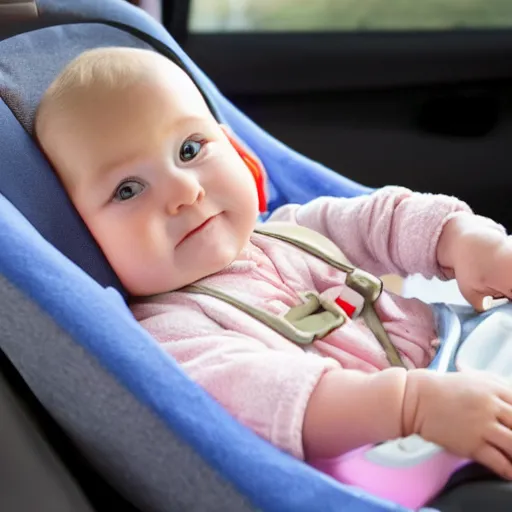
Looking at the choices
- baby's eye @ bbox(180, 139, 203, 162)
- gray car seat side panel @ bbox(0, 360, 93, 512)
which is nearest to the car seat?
gray car seat side panel @ bbox(0, 360, 93, 512)

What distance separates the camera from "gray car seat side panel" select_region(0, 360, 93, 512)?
2.26ft

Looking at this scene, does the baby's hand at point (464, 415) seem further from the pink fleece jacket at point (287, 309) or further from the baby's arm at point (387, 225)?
the baby's arm at point (387, 225)

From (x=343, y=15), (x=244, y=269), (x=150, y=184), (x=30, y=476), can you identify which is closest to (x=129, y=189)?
(x=150, y=184)

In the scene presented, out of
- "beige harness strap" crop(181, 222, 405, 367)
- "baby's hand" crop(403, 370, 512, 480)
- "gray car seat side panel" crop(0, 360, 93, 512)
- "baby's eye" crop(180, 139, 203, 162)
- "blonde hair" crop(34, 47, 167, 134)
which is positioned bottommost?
"gray car seat side panel" crop(0, 360, 93, 512)

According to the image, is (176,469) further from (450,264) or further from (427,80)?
(427,80)

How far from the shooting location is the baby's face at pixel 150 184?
2.52ft

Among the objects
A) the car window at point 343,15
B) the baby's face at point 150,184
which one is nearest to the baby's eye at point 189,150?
the baby's face at point 150,184

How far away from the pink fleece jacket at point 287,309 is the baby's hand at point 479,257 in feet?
0.08

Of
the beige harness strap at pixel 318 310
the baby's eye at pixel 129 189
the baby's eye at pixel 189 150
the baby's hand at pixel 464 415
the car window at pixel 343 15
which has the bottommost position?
the beige harness strap at pixel 318 310

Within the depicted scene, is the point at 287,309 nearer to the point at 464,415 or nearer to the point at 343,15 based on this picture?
the point at 464,415

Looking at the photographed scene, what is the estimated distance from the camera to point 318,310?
816 millimetres

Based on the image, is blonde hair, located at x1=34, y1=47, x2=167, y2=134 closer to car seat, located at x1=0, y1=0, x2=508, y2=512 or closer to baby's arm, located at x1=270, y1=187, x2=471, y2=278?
car seat, located at x1=0, y1=0, x2=508, y2=512

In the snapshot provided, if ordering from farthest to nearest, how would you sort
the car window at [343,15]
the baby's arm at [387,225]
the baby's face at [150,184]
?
the car window at [343,15] < the baby's arm at [387,225] < the baby's face at [150,184]

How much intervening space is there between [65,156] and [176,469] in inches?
13.1
